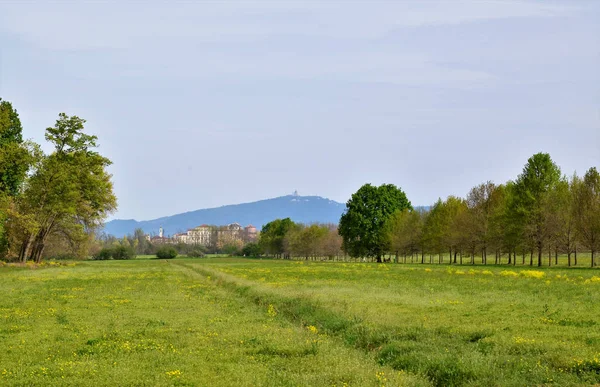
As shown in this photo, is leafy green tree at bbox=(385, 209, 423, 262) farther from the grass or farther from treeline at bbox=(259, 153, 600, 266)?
the grass

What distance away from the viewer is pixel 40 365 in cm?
1561

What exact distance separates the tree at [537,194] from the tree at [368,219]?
39094 mm

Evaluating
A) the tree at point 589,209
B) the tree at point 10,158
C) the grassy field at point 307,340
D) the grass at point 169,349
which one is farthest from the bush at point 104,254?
the grass at point 169,349

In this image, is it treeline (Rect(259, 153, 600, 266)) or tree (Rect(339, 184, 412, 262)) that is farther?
tree (Rect(339, 184, 412, 262))

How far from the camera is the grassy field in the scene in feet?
47.3

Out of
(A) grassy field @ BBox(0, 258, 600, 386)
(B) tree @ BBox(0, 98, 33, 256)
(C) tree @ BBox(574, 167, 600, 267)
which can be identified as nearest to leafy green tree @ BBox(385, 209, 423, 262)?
(C) tree @ BBox(574, 167, 600, 267)

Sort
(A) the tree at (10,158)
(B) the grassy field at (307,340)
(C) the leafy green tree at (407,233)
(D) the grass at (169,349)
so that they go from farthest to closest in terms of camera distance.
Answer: (C) the leafy green tree at (407,233), (A) the tree at (10,158), (B) the grassy field at (307,340), (D) the grass at (169,349)

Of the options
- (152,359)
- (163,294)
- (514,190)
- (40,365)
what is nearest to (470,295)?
(163,294)

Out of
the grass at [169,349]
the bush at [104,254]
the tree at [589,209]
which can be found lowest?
the bush at [104,254]

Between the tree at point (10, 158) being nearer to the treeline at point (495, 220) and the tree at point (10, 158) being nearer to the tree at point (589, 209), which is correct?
the treeline at point (495, 220)

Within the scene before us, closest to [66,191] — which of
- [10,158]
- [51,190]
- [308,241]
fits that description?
[51,190]

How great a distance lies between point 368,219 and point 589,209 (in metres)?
53.3

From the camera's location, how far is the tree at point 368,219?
121 m

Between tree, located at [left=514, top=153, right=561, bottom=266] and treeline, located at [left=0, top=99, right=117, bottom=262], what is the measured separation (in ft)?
214
